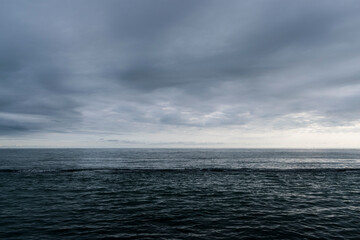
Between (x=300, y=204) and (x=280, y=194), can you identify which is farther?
(x=280, y=194)

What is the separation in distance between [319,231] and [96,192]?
2888cm

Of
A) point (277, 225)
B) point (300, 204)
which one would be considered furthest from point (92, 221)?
point (300, 204)

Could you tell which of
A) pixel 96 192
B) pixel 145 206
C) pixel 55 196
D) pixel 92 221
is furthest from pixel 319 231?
pixel 55 196

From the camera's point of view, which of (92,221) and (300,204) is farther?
(300,204)

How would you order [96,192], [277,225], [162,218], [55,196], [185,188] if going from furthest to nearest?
[185,188] < [96,192] < [55,196] < [162,218] < [277,225]

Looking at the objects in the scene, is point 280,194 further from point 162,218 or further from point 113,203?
point 113,203

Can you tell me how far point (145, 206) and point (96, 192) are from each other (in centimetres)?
1162

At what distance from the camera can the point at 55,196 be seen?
100ft

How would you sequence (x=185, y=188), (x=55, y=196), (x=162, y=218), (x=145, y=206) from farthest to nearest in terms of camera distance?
(x=185, y=188) < (x=55, y=196) < (x=145, y=206) < (x=162, y=218)

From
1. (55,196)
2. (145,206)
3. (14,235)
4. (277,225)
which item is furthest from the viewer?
(55,196)

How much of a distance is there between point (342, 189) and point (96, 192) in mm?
39314

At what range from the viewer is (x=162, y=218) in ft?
70.1

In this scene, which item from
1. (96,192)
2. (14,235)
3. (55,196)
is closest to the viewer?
(14,235)

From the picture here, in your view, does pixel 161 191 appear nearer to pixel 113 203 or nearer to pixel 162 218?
pixel 113 203
